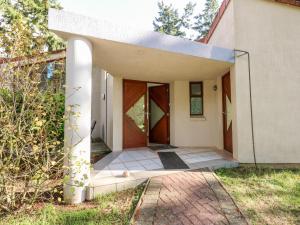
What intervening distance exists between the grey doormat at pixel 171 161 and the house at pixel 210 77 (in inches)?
54.0

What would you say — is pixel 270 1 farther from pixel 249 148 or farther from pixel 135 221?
pixel 135 221

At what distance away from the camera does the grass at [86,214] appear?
7.82 feet

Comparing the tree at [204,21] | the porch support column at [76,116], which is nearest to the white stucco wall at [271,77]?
the porch support column at [76,116]

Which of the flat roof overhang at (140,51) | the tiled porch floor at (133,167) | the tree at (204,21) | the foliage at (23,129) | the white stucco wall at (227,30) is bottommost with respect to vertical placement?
the tiled porch floor at (133,167)

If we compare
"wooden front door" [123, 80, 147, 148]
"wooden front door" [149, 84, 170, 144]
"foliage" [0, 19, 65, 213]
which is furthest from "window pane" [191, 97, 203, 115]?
"foliage" [0, 19, 65, 213]

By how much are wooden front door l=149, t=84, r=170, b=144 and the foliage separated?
16.0 ft

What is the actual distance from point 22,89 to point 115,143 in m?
3.67

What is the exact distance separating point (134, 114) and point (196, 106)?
233 cm

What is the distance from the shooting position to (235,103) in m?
4.68

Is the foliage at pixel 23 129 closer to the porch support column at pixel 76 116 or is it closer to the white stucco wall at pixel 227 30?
the porch support column at pixel 76 116

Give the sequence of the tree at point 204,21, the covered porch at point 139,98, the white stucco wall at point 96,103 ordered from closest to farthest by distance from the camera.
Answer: the covered porch at point 139,98
the white stucco wall at point 96,103
the tree at point 204,21

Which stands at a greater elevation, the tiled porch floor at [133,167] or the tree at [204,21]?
the tree at [204,21]

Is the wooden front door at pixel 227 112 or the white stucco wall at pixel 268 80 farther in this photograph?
the wooden front door at pixel 227 112

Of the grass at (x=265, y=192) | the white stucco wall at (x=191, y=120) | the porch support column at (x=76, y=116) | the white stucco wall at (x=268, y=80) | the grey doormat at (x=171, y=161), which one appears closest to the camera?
the grass at (x=265, y=192)
